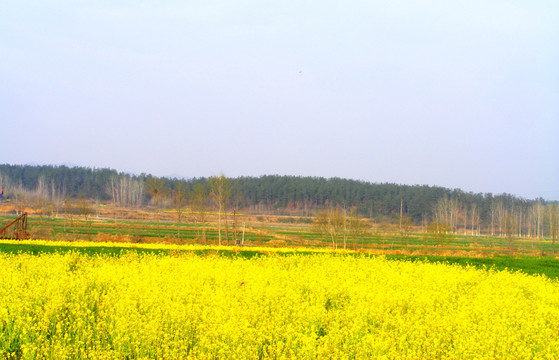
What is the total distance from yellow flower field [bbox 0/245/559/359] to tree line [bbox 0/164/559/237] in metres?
115

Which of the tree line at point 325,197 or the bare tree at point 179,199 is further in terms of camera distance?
the tree line at point 325,197

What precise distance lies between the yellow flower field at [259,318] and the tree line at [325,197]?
115 meters

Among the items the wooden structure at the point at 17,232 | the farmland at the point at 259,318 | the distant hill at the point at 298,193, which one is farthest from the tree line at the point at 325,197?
the farmland at the point at 259,318

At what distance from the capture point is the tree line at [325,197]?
141875 mm

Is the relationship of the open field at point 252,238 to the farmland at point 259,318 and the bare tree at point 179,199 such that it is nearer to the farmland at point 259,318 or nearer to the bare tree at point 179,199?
the bare tree at point 179,199

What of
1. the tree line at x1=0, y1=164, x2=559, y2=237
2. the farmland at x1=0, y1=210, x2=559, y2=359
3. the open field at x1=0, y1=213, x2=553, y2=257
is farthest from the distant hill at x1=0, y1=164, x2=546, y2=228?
the farmland at x1=0, y1=210, x2=559, y2=359

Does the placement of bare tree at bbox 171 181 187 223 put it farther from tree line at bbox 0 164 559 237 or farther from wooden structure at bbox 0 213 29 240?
tree line at bbox 0 164 559 237

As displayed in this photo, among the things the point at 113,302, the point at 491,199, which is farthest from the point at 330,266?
the point at 491,199

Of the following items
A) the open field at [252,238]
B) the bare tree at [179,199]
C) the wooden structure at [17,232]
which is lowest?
the open field at [252,238]

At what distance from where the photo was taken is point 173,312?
9.18m

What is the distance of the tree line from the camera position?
141875 mm

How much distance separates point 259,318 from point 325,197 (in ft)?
493

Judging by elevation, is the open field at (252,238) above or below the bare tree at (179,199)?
below

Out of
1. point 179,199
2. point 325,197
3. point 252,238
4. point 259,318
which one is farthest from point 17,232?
point 325,197
